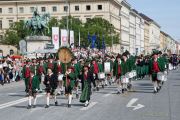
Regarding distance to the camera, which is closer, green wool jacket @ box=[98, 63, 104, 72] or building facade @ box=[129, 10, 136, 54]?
green wool jacket @ box=[98, 63, 104, 72]

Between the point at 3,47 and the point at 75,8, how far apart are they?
1913 centimetres

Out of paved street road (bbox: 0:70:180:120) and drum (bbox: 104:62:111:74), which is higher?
drum (bbox: 104:62:111:74)

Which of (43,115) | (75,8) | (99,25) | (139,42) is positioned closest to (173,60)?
(99,25)

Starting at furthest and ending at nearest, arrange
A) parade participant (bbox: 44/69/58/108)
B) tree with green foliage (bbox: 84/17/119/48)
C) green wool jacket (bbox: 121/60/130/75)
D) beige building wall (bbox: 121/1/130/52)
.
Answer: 1. beige building wall (bbox: 121/1/130/52)
2. tree with green foliage (bbox: 84/17/119/48)
3. green wool jacket (bbox: 121/60/130/75)
4. parade participant (bbox: 44/69/58/108)

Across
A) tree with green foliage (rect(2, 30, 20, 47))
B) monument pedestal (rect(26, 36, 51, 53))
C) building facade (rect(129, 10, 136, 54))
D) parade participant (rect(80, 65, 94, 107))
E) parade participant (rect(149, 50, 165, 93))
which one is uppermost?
building facade (rect(129, 10, 136, 54))

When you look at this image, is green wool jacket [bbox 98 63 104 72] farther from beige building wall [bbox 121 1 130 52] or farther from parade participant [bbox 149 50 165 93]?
beige building wall [bbox 121 1 130 52]

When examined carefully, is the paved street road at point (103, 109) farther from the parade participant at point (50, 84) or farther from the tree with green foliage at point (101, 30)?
the tree with green foliage at point (101, 30)

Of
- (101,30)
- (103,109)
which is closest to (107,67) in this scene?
(103,109)

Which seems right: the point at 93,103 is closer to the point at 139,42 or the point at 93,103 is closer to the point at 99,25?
the point at 99,25

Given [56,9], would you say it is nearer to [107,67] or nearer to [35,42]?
[35,42]

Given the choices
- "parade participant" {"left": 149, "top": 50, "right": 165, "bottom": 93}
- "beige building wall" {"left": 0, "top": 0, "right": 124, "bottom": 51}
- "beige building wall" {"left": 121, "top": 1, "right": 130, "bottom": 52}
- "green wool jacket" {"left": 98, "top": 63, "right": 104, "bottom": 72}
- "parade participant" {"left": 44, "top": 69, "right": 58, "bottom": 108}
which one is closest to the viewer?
"parade participant" {"left": 44, "top": 69, "right": 58, "bottom": 108}

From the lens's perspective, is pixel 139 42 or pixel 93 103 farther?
pixel 139 42

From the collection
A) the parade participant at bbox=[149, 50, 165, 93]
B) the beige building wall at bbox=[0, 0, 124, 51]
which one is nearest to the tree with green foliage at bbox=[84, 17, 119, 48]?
the beige building wall at bbox=[0, 0, 124, 51]

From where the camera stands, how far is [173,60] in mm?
69188
